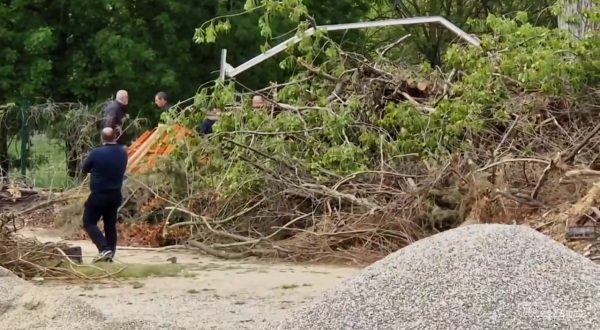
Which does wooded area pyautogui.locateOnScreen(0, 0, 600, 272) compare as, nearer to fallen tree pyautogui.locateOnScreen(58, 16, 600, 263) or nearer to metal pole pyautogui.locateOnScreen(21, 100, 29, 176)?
fallen tree pyautogui.locateOnScreen(58, 16, 600, 263)

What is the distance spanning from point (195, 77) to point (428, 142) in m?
12.5

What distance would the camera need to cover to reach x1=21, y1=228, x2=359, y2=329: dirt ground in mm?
9328

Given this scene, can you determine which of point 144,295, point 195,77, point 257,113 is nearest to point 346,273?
point 144,295

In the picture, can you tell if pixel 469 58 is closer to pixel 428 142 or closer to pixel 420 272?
pixel 428 142

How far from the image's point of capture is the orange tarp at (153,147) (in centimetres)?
1486

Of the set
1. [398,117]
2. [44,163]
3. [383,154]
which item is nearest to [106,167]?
[383,154]

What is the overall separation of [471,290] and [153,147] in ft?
34.9

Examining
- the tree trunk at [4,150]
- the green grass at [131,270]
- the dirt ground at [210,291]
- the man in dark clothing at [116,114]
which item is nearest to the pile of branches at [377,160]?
the dirt ground at [210,291]

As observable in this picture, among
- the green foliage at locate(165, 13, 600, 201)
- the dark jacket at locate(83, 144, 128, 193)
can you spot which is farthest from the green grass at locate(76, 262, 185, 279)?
the green foliage at locate(165, 13, 600, 201)

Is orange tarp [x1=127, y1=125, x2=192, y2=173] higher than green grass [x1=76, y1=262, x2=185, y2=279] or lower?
higher

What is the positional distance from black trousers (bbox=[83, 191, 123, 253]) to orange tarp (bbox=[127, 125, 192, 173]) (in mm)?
2267

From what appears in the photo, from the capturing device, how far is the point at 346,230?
12.9m

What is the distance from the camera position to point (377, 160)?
14.0 m

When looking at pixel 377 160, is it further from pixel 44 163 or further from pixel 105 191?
pixel 44 163
